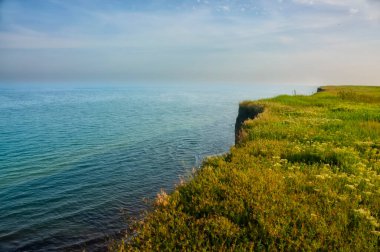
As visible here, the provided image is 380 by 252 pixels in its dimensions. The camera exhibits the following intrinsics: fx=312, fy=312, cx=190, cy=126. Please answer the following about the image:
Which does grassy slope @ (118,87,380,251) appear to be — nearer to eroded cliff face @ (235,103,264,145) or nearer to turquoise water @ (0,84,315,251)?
turquoise water @ (0,84,315,251)

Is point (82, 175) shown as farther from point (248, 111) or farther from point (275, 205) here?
point (275, 205)

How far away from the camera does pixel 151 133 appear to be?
42.5 meters

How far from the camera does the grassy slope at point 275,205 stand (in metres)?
6.39

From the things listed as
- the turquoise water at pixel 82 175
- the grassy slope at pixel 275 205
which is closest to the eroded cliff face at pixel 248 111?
the turquoise water at pixel 82 175

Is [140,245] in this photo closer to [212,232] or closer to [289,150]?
[212,232]

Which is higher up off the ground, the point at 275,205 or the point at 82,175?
the point at 275,205

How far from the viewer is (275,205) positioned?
753cm

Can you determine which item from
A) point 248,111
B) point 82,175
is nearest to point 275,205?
point 82,175

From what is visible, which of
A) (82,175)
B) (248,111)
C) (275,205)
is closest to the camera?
(275,205)

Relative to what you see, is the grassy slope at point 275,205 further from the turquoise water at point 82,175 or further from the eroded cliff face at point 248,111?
the eroded cliff face at point 248,111

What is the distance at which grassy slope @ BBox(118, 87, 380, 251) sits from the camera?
252 inches

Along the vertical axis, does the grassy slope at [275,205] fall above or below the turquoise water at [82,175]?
above

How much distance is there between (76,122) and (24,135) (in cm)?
1388

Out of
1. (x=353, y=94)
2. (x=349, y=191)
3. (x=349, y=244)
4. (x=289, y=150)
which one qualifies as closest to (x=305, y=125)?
(x=289, y=150)
